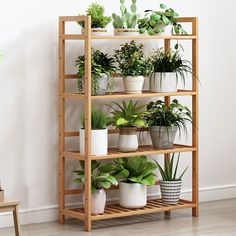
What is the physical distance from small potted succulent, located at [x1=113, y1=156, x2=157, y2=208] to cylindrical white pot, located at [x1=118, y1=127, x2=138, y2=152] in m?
0.13

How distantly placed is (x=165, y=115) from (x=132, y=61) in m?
0.47

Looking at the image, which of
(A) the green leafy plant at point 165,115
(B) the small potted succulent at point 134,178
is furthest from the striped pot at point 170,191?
(A) the green leafy plant at point 165,115

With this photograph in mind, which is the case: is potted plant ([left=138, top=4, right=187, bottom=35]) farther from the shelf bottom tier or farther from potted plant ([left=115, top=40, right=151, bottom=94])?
the shelf bottom tier

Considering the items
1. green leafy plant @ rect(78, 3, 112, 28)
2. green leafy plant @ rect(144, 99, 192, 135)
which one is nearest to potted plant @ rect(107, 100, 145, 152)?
green leafy plant @ rect(144, 99, 192, 135)

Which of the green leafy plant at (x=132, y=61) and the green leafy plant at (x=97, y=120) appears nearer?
the green leafy plant at (x=97, y=120)

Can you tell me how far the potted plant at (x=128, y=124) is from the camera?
16.6 feet

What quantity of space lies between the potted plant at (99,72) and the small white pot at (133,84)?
100mm

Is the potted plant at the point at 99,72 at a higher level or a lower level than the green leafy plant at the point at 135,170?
higher

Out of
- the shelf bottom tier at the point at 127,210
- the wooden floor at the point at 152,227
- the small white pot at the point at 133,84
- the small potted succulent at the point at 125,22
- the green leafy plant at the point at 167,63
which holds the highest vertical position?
the small potted succulent at the point at 125,22

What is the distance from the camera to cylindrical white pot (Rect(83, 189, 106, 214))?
16.2 feet

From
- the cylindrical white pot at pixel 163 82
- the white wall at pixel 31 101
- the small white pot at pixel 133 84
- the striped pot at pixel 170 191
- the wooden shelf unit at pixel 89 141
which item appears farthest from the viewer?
the striped pot at pixel 170 191

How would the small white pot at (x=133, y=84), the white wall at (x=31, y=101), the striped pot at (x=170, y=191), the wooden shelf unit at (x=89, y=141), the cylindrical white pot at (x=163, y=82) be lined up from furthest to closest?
1. the striped pot at (x=170, y=191)
2. the cylindrical white pot at (x=163, y=82)
3. the small white pot at (x=133, y=84)
4. the white wall at (x=31, y=101)
5. the wooden shelf unit at (x=89, y=141)

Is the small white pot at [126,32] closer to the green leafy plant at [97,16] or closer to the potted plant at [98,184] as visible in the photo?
the green leafy plant at [97,16]

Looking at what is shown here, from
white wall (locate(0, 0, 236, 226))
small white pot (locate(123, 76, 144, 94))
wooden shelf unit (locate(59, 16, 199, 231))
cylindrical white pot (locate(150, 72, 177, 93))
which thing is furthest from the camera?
cylindrical white pot (locate(150, 72, 177, 93))
